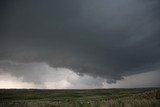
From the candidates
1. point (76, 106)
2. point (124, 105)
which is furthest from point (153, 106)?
point (76, 106)

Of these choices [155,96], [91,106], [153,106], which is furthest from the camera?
[155,96]

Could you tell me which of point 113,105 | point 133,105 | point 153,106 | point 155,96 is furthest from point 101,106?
point 155,96

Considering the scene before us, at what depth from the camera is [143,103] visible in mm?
26406

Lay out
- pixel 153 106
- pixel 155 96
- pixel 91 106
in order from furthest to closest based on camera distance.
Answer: pixel 155 96 → pixel 91 106 → pixel 153 106

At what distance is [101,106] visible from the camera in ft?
84.4

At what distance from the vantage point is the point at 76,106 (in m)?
28.6

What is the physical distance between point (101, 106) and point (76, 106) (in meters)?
4.20

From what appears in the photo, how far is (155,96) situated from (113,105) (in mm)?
12246

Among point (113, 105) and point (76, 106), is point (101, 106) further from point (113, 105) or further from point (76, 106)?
point (76, 106)

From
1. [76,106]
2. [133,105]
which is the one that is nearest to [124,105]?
[133,105]

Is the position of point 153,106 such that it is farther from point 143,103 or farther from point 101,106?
point 101,106

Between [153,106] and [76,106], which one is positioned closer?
[153,106]

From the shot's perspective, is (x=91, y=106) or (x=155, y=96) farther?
(x=155, y=96)

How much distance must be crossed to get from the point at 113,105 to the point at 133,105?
2.31m
